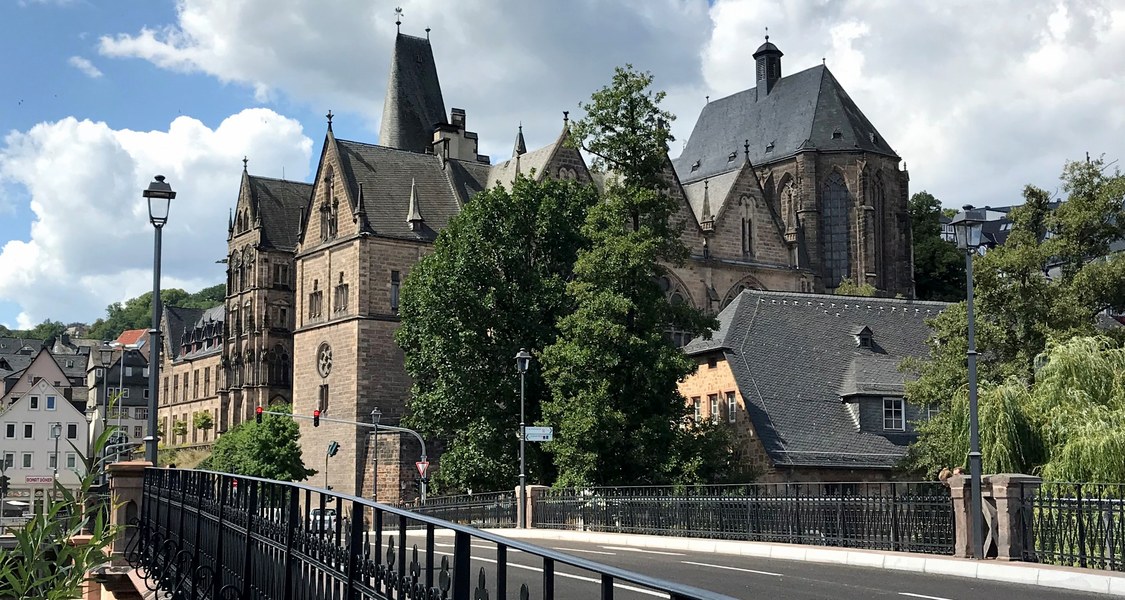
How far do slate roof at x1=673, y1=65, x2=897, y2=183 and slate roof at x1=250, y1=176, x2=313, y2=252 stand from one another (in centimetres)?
2949

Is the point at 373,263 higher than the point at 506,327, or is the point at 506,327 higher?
the point at 373,263

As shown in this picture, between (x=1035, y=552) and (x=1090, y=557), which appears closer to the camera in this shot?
(x=1090, y=557)

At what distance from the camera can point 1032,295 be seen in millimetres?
39969

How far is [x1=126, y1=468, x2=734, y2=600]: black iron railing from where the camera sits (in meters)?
4.63

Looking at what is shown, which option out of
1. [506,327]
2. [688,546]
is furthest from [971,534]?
[506,327]

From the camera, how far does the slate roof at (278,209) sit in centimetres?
8619

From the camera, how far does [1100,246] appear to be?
41531 mm

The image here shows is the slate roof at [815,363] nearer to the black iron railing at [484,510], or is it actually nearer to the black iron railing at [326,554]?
the black iron railing at [484,510]

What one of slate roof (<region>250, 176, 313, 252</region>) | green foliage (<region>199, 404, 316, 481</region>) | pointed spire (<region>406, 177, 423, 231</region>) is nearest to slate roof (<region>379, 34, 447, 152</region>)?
slate roof (<region>250, 176, 313, 252</region>)

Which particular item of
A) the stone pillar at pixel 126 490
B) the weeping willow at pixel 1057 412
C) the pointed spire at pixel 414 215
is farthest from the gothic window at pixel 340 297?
the stone pillar at pixel 126 490

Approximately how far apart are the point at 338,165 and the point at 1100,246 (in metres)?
40.5

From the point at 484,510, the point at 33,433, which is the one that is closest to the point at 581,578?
the point at 484,510

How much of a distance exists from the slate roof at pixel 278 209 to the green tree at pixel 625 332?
45435 millimetres

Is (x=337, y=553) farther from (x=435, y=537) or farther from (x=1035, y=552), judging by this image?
(x=1035, y=552)
